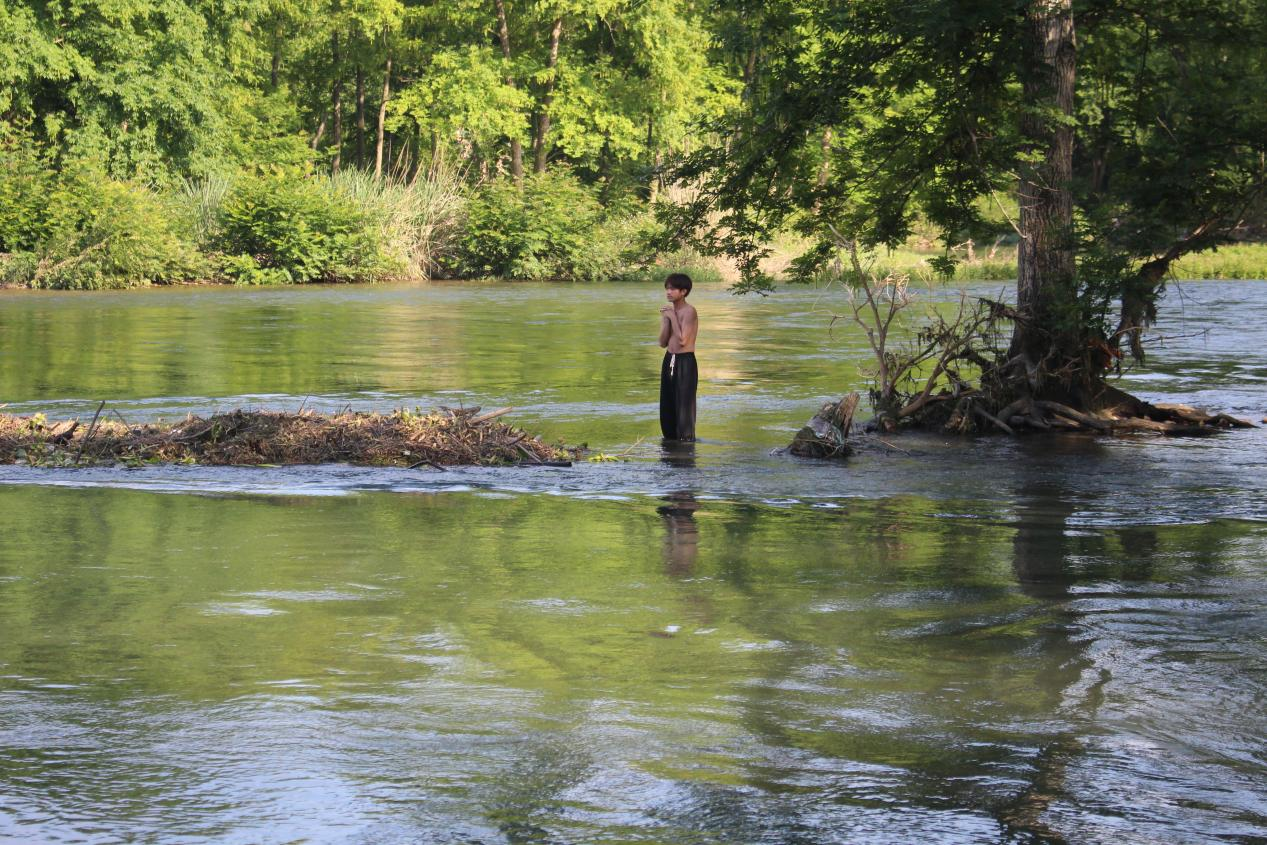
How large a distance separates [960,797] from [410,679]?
8.53 ft

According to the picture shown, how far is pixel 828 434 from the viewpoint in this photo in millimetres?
15164

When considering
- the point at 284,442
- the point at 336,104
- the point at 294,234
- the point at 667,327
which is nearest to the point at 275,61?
the point at 336,104

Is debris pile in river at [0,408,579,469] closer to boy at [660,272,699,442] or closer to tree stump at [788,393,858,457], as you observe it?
boy at [660,272,699,442]

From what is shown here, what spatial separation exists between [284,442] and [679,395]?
3.94m

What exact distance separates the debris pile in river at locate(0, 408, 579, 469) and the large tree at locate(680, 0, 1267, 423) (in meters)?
3.95

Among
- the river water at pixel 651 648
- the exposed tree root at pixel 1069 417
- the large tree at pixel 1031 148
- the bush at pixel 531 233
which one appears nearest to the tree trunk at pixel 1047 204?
the large tree at pixel 1031 148

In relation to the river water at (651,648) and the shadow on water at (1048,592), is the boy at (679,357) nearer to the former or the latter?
the river water at (651,648)

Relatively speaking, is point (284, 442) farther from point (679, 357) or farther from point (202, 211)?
point (202, 211)

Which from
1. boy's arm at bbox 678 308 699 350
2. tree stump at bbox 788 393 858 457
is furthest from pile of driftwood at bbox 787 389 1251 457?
boy's arm at bbox 678 308 699 350

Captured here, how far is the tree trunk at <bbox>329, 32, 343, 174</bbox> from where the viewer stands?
65.6 m

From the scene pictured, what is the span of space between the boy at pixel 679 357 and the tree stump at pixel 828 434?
117 centimetres

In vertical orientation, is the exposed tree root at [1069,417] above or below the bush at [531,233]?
below

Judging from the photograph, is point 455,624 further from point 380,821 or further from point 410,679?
point 380,821

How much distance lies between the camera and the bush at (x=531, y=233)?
53.1 metres
